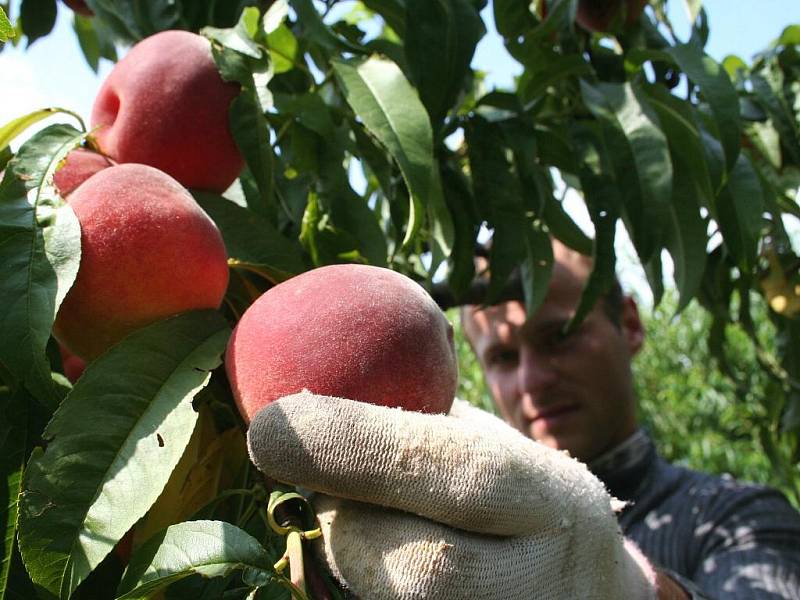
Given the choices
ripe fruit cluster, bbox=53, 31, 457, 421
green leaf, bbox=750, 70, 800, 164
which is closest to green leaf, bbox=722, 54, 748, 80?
green leaf, bbox=750, 70, 800, 164

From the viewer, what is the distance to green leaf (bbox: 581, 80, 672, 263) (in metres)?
1.07

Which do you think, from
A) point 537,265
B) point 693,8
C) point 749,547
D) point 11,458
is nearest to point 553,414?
point 749,547

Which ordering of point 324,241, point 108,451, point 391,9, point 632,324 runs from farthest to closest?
point 632,324
point 391,9
point 324,241
point 108,451

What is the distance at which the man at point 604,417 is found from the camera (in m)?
1.72

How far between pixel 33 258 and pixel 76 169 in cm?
18

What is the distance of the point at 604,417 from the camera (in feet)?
6.72

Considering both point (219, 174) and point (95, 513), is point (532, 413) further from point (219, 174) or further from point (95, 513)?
point (95, 513)

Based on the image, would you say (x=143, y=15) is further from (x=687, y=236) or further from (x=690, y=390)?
(x=690, y=390)

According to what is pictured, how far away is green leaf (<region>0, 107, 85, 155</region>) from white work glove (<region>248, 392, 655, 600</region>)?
Answer: 1.47ft

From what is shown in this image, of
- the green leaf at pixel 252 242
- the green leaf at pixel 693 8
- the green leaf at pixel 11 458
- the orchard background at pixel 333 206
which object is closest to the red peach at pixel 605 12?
the orchard background at pixel 333 206

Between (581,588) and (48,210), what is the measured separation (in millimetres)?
570

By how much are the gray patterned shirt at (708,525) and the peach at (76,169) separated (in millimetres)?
1031

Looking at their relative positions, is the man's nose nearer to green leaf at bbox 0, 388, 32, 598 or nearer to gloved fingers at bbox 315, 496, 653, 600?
gloved fingers at bbox 315, 496, 653, 600

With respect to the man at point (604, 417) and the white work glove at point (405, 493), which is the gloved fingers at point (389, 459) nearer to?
the white work glove at point (405, 493)
